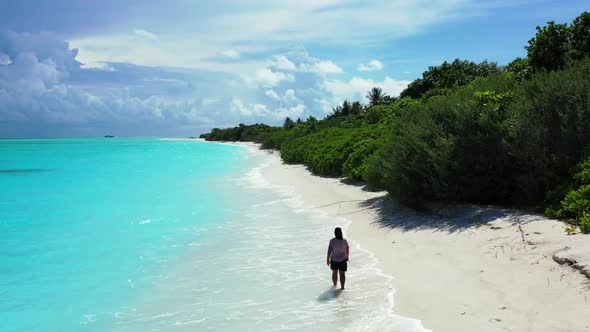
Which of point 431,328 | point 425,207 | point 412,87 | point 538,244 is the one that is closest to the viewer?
point 431,328

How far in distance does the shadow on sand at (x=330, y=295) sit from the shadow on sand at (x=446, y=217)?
4034 millimetres

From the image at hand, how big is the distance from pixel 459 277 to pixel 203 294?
4717 mm

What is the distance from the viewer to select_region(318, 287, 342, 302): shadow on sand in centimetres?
789

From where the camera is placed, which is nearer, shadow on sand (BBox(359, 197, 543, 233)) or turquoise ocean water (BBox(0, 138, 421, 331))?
turquoise ocean water (BBox(0, 138, 421, 331))

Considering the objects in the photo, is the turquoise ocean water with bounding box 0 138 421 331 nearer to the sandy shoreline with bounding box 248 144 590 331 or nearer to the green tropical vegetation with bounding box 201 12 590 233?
the sandy shoreline with bounding box 248 144 590 331

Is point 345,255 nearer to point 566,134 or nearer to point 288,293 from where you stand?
point 288,293

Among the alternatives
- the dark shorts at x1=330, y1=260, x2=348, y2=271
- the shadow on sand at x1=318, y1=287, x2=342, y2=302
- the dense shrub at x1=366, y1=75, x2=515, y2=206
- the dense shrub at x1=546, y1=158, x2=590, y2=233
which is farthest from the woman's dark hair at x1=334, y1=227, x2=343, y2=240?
the dense shrub at x1=366, y1=75, x2=515, y2=206

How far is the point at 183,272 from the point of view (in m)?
10.3

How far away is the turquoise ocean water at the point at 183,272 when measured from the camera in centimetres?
747

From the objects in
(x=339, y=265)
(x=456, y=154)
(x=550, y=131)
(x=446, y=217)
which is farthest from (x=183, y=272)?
(x=550, y=131)

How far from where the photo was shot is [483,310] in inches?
263

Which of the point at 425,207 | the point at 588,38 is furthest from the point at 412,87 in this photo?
the point at 425,207

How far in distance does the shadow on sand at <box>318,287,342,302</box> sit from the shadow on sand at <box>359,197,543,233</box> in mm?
4034

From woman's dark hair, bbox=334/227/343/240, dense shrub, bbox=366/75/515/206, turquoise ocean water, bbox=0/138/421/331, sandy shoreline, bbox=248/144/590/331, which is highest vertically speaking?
dense shrub, bbox=366/75/515/206
